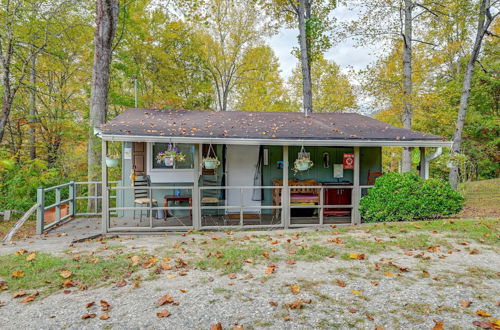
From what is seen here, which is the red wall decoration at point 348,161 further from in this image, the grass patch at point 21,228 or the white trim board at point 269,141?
the grass patch at point 21,228

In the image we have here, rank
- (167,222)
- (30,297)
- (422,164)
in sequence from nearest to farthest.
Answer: (30,297) < (167,222) < (422,164)

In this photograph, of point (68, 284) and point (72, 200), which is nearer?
point (68, 284)

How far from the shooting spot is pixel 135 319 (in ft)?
9.77

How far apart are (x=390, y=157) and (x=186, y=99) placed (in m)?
15.4

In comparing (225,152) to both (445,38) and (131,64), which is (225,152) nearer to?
(131,64)

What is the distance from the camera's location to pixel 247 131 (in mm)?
7504

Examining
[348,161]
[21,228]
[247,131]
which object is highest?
[247,131]

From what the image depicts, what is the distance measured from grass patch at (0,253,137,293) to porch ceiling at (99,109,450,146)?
2640 mm

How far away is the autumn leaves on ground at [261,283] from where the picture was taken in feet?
9.78

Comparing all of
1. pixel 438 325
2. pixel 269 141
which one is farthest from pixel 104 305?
pixel 269 141

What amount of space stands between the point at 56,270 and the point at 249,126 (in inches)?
209

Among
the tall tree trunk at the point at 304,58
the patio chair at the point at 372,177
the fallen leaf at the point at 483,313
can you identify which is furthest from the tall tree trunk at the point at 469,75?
the fallen leaf at the point at 483,313

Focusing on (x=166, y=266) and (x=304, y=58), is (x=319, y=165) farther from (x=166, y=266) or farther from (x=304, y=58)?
(x=304, y=58)

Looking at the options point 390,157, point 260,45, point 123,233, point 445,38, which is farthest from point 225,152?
point 390,157
